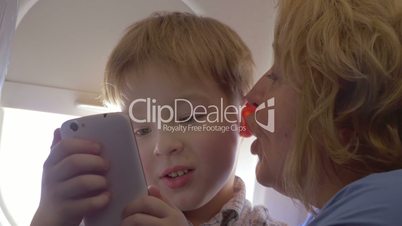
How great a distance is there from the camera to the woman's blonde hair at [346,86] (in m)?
0.50

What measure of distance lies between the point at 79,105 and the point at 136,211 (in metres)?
0.54

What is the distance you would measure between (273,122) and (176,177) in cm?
19

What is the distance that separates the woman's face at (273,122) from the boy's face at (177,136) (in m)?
0.10

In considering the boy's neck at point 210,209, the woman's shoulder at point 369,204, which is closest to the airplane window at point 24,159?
the boy's neck at point 210,209

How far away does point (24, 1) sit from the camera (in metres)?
0.95

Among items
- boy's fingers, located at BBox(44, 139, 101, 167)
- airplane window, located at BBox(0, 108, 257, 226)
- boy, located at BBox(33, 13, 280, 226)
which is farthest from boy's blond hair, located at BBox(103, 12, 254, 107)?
airplane window, located at BBox(0, 108, 257, 226)

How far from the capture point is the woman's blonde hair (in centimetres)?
50

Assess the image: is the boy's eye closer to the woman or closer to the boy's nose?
the boy's nose

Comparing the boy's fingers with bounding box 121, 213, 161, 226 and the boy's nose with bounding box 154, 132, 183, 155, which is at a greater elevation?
the boy's nose with bounding box 154, 132, 183, 155

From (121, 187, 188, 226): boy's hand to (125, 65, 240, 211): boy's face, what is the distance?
0.17m

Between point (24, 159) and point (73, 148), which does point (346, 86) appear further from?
point (24, 159)

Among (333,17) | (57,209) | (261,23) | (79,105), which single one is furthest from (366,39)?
(79,105)

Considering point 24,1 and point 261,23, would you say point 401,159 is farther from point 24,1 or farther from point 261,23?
point 24,1

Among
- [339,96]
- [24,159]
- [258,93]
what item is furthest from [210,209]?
[24,159]
